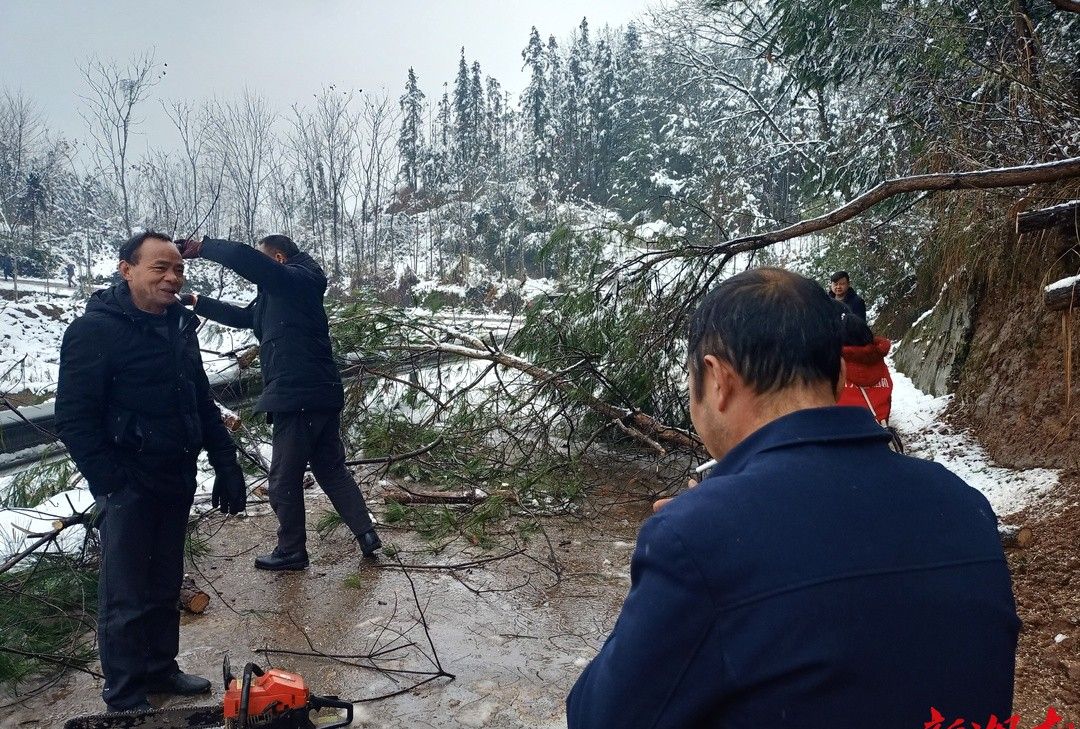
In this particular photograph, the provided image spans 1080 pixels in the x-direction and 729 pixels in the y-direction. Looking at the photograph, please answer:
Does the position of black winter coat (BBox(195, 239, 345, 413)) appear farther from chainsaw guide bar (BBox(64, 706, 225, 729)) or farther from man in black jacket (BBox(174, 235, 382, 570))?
chainsaw guide bar (BBox(64, 706, 225, 729))

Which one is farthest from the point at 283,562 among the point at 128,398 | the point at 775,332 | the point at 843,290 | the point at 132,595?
the point at 843,290

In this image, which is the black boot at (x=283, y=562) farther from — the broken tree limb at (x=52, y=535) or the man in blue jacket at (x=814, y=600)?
the man in blue jacket at (x=814, y=600)

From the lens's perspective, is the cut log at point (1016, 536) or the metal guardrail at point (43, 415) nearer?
the cut log at point (1016, 536)

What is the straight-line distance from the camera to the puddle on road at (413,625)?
8.91 feet

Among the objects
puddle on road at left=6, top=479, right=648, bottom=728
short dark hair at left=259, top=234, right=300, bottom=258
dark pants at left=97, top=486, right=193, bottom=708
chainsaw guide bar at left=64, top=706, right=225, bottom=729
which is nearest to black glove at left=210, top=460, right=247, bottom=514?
dark pants at left=97, top=486, right=193, bottom=708

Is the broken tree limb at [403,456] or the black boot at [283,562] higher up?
the broken tree limb at [403,456]

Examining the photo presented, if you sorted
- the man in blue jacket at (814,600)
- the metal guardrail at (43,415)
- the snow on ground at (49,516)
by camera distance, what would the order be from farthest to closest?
the metal guardrail at (43,415) < the snow on ground at (49,516) < the man in blue jacket at (814,600)

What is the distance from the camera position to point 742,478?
874mm

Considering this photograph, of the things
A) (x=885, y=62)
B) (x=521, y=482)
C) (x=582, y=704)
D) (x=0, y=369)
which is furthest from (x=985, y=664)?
(x=0, y=369)

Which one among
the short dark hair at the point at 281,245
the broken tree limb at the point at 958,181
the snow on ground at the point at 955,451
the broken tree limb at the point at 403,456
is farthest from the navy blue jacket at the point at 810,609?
the broken tree limb at the point at 403,456

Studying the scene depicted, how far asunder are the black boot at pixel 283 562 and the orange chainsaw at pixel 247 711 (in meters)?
1.65

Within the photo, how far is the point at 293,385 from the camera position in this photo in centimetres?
385

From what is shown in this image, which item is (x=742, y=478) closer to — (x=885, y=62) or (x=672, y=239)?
(x=672, y=239)

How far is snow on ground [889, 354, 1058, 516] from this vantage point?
13.3 ft
